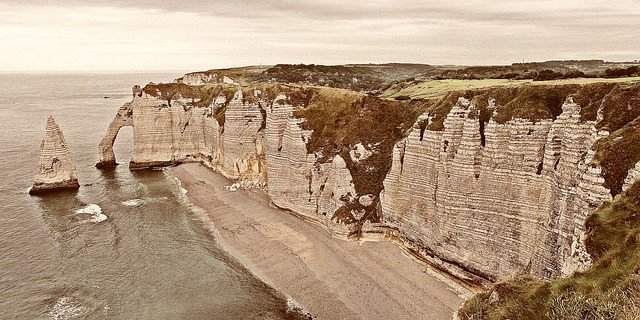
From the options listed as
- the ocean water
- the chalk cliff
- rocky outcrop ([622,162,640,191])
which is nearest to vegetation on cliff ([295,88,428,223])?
the chalk cliff

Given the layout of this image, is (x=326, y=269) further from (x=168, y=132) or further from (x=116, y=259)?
(x=168, y=132)

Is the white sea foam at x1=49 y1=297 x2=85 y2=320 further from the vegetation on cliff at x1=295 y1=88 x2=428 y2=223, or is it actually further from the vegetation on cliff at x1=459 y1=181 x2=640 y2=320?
the vegetation on cliff at x1=459 y1=181 x2=640 y2=320

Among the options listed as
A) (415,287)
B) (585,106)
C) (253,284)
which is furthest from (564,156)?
(253,284)

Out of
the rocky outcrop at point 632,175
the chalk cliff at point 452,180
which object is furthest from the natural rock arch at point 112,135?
the rocky outcrop at point 632,175

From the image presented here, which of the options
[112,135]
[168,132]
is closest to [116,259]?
[168,132]

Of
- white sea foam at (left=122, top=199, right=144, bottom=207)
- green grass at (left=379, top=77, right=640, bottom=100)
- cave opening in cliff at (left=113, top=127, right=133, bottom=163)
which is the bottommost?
white sea foam at (left=122, top=199, right=144, bottom=207)
